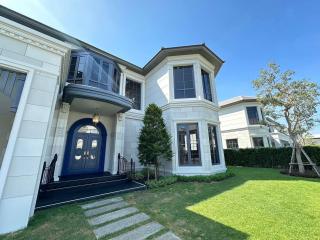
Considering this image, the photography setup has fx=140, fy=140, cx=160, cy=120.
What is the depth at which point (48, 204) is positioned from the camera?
4.18 m

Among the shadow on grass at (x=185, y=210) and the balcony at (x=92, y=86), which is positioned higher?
the balcony at (x=92, y=86)

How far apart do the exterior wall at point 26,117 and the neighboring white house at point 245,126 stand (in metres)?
18.1

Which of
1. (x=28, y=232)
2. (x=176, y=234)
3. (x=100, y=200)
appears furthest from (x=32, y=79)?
(x=176, y=234)

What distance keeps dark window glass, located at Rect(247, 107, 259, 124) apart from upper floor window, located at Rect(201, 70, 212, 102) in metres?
10.2

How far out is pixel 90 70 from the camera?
23.4 feet

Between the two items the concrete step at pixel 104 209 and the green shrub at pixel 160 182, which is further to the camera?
the green shrub at pixel 160 182

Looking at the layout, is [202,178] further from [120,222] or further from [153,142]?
[120,222]

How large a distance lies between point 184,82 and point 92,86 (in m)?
5.42

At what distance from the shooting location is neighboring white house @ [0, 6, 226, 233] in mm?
3291

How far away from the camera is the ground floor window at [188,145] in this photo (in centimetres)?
792

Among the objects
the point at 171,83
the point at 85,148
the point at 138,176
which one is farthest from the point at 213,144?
the point at 85,148

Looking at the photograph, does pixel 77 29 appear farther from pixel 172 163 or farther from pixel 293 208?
pixel 293 208

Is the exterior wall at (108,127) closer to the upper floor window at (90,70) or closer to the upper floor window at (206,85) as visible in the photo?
the upper floor window at (90,70)

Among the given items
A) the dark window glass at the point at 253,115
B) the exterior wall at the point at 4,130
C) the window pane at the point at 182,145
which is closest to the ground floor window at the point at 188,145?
the window pane at the point at 182,145
